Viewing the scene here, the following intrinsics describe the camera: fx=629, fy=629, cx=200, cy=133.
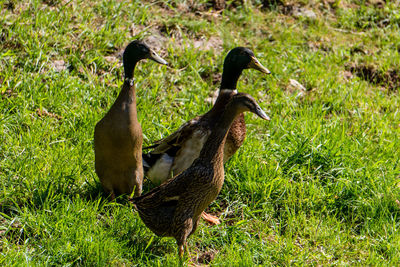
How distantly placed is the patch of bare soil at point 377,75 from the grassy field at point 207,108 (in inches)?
0.7

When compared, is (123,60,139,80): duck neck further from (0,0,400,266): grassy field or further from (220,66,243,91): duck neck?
(220,66,243,91): duck neck

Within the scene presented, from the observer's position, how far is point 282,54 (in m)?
7.26

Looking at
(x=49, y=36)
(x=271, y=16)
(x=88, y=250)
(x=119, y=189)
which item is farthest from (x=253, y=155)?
(x=271, y=16)

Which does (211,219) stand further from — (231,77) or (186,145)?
(231,77)

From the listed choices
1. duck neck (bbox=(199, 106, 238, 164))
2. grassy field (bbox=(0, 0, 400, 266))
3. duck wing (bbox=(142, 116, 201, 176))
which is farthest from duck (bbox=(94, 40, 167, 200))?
duck neck (bbox=(199, 106, 238, 164))

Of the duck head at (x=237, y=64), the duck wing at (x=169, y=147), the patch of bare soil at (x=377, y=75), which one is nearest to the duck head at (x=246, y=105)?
the duck wing at (x=169, y=147)

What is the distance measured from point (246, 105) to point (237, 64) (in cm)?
139

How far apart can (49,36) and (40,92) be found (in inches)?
33.3

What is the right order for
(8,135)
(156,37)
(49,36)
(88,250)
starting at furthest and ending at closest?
1. (156,37)
2. (49,36)
3. (8,135)
4. (88,250)

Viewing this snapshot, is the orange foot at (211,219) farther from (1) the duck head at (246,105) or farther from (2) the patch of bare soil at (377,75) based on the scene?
(2) the patch of bare soil at (377,75)

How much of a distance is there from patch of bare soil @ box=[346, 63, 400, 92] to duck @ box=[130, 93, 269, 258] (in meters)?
3.48

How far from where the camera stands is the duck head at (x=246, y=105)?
4125 millimetres

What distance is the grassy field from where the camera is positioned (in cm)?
447

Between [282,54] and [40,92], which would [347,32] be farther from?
[40,92]
